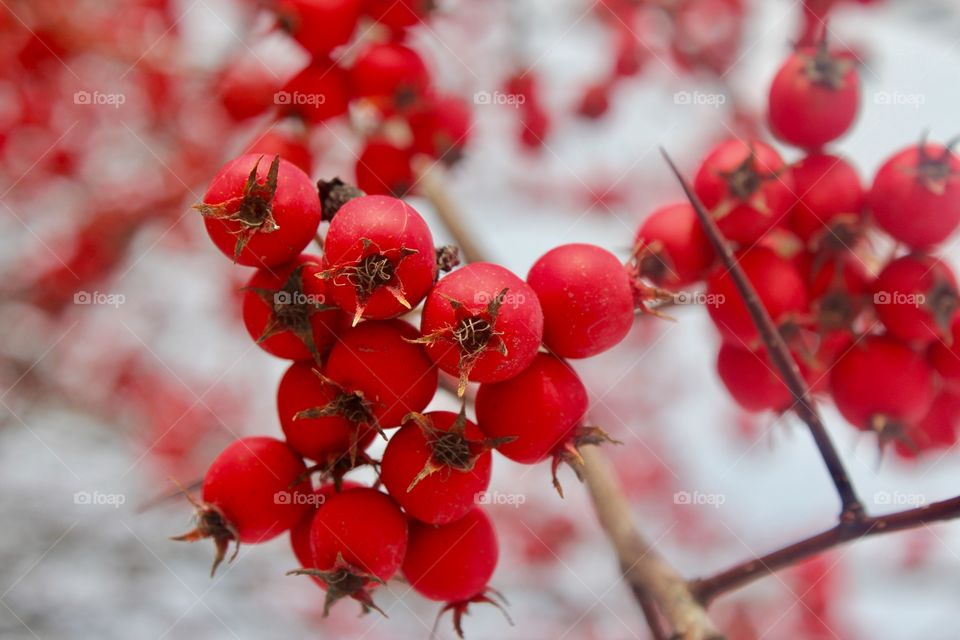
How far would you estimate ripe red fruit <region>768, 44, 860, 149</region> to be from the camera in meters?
2.04

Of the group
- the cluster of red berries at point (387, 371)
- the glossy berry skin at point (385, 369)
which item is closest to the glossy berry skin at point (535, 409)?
the cluster of red berries at point (387, 371)

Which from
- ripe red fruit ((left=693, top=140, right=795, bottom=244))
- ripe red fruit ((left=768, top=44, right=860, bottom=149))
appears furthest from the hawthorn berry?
ripe red fruit ((left=768, top=44, right=860, bottom=149))

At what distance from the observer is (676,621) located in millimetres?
1662

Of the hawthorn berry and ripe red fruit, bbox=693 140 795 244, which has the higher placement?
ripe red fruit, bbox=693 140 795 244

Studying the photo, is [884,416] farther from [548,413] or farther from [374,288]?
[374,288]

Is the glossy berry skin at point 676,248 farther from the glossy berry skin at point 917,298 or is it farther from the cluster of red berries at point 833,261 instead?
the glossy berry skin at point 917,298

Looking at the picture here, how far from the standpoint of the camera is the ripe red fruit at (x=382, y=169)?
2.48 m

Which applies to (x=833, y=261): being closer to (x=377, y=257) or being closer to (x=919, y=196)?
(x=919, y=196)

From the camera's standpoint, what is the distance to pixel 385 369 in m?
1.35

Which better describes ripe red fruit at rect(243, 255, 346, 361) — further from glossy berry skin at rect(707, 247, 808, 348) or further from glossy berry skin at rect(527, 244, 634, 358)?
glossy berry skin at rect(707, 247, 808, 348)

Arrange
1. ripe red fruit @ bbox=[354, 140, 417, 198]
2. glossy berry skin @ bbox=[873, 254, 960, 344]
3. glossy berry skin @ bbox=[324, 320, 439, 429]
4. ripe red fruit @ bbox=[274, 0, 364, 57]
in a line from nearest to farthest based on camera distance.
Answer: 1. glossy berry skin @ bbox=[324, 320, 439, 429]
2. glossy berry skin @ bbox=[873, 254, 960, 344]
3. ripe red fruit @ bbox=[274, 0, 364, 57]
4. ripe red fruit @ bbox=[354, 140, 417, 198]

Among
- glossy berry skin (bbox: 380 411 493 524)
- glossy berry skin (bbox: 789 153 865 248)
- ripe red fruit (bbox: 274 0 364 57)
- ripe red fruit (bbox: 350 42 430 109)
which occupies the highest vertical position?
ripe red fruit (bbox: 274 0 364 57)

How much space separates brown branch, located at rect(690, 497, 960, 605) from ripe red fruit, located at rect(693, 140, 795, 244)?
32.7 inches

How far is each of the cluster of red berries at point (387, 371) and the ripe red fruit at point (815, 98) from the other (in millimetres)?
878
